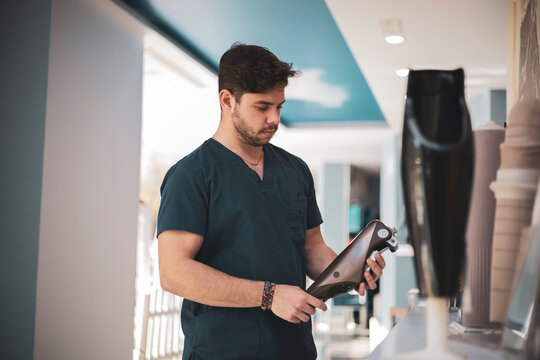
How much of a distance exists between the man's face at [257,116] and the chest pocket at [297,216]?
0.55 ft

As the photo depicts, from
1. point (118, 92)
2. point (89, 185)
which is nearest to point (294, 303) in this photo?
point (89, 185)

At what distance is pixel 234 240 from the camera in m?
1.23

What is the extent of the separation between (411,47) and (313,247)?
2069 mm

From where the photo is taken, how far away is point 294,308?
1.08 m

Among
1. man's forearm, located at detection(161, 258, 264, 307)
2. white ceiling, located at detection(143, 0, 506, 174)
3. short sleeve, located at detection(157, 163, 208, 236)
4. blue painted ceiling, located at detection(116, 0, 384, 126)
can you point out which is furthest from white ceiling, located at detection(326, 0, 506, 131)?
man's forearm, located at detection(161, 258, 264, 307)

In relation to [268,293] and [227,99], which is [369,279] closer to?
[268,293]

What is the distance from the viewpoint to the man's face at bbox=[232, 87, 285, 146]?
130 cm

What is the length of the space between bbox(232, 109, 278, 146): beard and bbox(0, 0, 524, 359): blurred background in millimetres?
467

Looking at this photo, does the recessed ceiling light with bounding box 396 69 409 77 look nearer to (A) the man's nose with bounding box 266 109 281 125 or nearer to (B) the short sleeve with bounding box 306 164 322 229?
(B) the short sleeve with bounding box 306 164 322 229

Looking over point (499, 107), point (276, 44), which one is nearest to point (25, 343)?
point (276, 44)

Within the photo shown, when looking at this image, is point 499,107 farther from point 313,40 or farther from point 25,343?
point 25,343

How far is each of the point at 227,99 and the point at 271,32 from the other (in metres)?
2.11

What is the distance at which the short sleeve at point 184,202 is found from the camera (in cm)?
116

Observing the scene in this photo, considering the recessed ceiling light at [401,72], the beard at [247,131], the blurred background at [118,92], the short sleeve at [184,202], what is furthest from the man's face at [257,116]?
the recessed ceiling light at [401,72]
